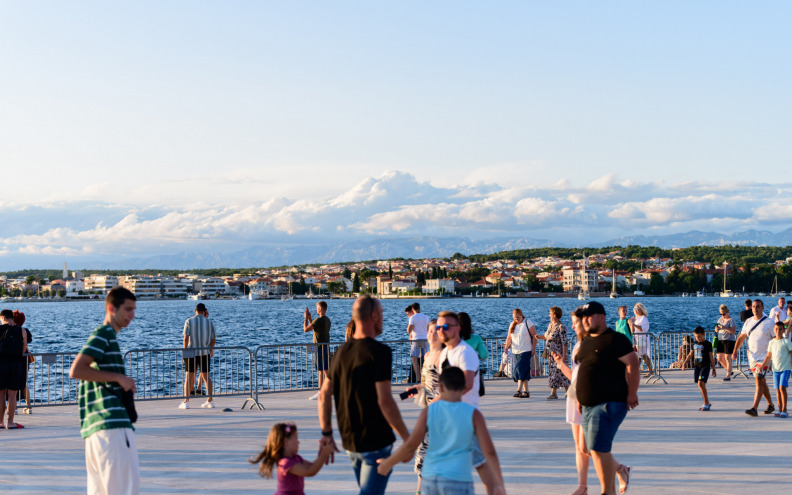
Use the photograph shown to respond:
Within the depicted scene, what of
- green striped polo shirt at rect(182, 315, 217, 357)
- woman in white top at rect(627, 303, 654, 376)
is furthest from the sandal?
woman in white top at rect(627, 303, 654, 376)

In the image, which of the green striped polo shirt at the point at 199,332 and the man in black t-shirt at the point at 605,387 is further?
the green striped polo shirt at the point at 199,332

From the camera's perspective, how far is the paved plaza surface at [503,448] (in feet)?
27.9

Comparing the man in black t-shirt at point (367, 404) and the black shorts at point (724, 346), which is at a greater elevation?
the man in black t-shirt at point (367, 404)

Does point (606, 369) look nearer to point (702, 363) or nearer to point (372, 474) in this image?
point (372, 474)

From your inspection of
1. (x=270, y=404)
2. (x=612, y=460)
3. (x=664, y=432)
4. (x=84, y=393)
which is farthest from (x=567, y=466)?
(x=270, y=404)

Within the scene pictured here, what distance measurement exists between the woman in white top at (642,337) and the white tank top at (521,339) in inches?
143

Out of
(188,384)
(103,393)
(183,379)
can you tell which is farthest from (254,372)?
(183,379)

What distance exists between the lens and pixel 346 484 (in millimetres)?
8594

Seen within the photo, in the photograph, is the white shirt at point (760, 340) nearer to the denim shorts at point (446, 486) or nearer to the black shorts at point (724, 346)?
the black shorts at point (724, 346)

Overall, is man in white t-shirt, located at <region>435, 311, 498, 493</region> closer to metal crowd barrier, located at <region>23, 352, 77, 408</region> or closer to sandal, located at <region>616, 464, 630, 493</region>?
sandal, located at <region>616, 464, 630, 493</region>

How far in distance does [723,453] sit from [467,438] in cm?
614

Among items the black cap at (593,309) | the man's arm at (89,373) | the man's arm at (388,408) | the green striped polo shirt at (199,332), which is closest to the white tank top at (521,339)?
the green striped polo shirt at (199,332)

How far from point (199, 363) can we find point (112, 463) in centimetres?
994

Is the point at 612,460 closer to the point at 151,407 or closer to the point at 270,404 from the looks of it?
the point at 270,404
